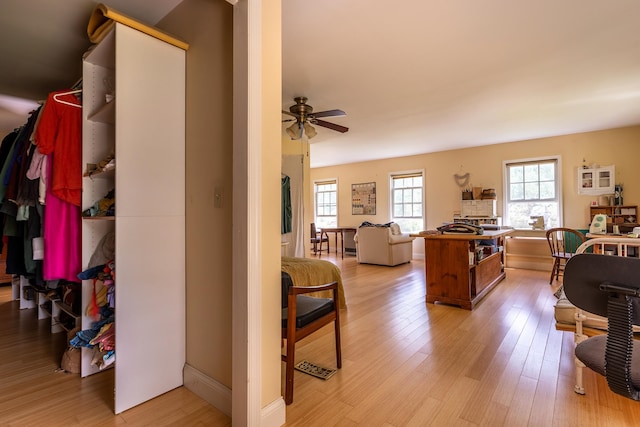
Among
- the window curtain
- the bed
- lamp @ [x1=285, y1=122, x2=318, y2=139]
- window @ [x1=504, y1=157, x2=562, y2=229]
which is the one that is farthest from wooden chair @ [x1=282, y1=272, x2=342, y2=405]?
window @ [x1=504, y1=157, x2=562, y2=229]

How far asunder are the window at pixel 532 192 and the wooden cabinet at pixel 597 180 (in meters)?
0.32

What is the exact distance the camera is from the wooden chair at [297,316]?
1.69 m

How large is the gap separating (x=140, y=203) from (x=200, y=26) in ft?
3.57

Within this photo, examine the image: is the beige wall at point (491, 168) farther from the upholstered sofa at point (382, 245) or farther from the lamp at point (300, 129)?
the lamp at point (300, 129)

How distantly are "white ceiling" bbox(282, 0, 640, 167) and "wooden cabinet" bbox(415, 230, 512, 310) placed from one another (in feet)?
5.52

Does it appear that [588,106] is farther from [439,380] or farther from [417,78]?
[439,380]

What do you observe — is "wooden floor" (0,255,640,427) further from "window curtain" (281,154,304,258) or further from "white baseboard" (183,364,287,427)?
"window curtain" (281,154,304,258)

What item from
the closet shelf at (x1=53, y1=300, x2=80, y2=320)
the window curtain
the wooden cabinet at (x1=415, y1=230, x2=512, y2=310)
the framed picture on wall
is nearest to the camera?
the closet shelf at (x1=53, y1=300, x2=80, y2=320)

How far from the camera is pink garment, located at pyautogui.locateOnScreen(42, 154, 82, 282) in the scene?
1947mm

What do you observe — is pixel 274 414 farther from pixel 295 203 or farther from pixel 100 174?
pixel 295 203

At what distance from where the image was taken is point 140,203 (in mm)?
1728

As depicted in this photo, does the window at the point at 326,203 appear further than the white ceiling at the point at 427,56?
Yes

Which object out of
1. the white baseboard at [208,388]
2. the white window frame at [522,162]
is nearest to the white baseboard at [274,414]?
the white baseboard at [208,388]

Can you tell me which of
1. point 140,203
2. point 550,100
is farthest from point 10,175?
point 550,100
